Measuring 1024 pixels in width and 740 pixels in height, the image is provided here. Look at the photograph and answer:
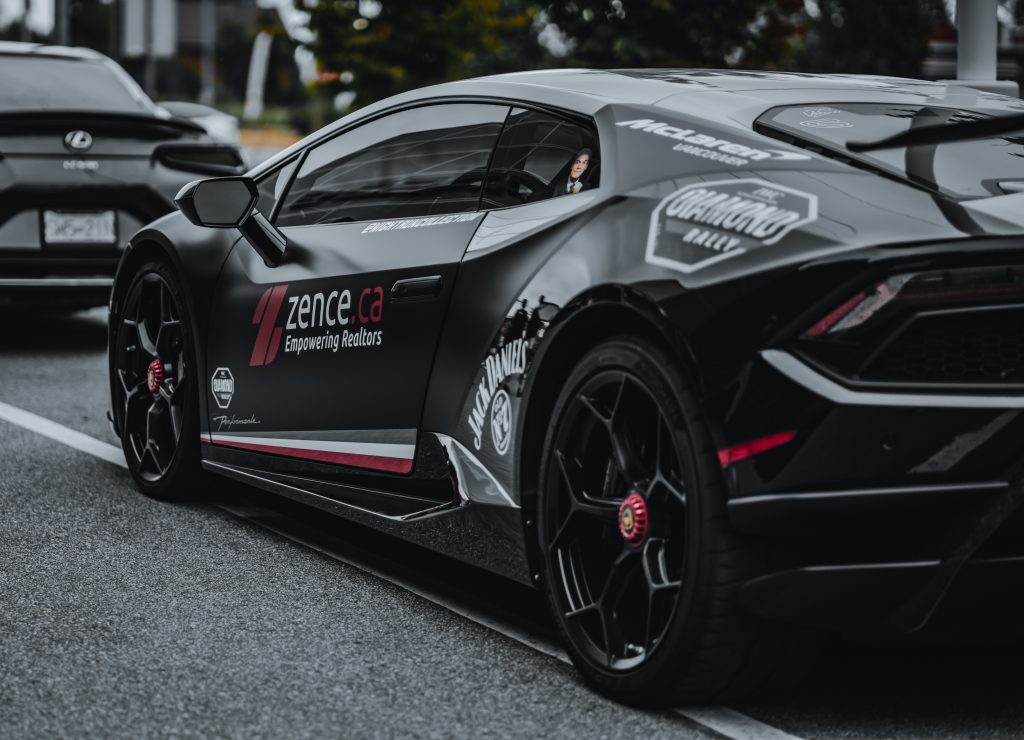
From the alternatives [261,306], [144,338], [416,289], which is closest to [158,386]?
[144,338]

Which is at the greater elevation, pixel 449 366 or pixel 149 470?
pixel 449 366

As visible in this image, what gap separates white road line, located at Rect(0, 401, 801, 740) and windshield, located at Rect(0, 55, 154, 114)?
3.20 metres

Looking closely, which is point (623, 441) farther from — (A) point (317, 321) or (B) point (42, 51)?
(B) point (42, 51)

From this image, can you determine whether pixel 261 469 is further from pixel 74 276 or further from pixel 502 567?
pixel 74 276

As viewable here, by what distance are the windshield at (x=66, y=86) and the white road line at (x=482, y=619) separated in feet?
10.5

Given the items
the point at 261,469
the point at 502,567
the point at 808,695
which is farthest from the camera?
the point at 261,469

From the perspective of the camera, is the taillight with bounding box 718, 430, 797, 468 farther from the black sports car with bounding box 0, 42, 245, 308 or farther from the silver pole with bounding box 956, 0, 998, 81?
the black sports car with bounding box 0, 42, 245, 308

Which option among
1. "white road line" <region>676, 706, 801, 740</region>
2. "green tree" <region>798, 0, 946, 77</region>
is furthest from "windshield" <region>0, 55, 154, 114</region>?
"green tree" <region>798, 0, 946, 77</region>

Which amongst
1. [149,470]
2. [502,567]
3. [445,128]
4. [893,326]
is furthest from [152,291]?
[893,326]

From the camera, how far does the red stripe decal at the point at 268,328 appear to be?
4.68 m

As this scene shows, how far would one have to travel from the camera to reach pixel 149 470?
18.0 ft

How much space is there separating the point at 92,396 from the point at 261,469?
324 cm

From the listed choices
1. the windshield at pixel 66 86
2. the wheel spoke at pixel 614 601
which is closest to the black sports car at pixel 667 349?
the wheel spoke at pixel 614 601

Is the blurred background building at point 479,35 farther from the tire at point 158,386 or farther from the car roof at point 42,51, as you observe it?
the tire at point 158,386
